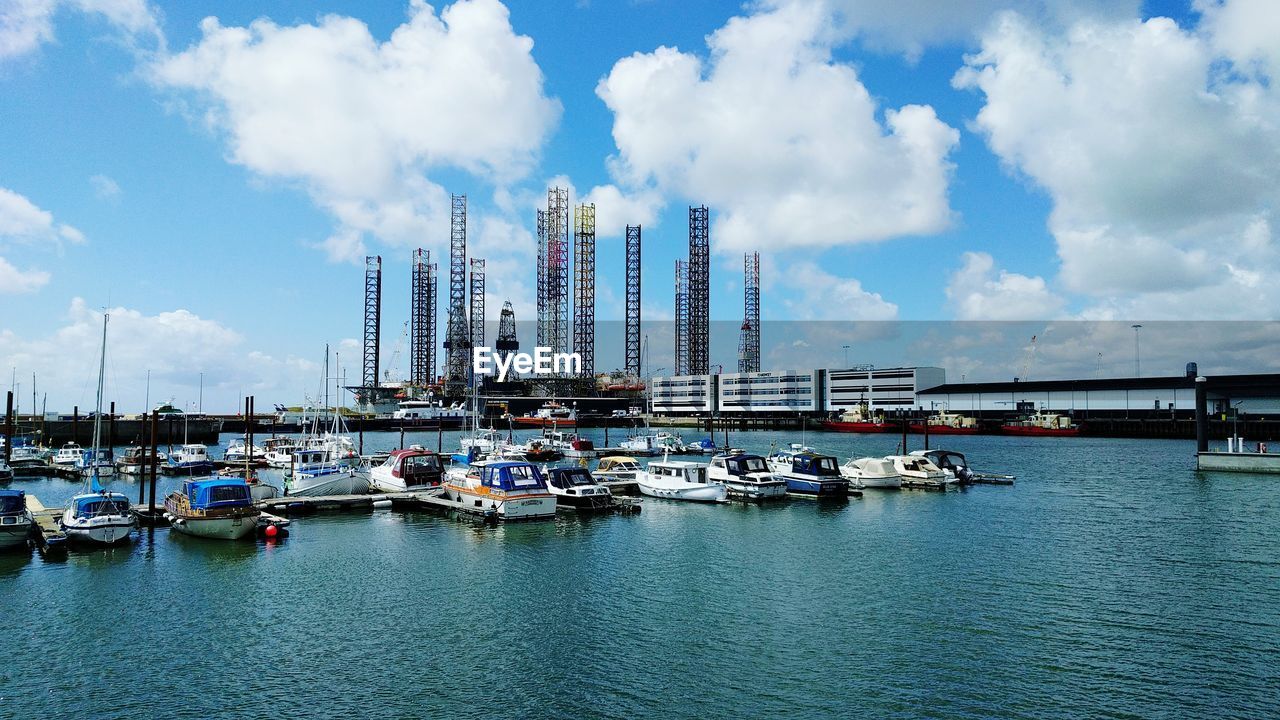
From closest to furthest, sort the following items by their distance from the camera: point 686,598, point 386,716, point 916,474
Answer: point 386,716, point 686,598, point 916,474

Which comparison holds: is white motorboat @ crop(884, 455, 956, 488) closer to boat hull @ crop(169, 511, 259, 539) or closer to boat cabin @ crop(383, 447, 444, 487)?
boat cabin @ crop(383, 447, 444, 487)

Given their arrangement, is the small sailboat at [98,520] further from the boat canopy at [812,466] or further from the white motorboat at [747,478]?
the boat canopy at [812,466]

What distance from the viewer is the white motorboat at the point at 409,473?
171 ft

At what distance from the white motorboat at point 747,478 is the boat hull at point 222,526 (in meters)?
28.9

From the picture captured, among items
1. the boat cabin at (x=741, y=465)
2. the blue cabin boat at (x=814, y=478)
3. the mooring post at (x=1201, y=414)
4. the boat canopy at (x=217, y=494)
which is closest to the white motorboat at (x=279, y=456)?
the boat canopy at (x=217, y=494)

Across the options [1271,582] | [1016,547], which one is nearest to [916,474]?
[1016,547]

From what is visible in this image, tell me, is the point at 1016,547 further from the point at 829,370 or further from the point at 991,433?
the point at 829,370

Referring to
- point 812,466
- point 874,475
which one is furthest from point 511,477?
point 874,475

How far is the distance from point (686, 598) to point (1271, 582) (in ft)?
72.4

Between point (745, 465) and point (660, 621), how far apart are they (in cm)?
3229

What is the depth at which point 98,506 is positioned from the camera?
35.5 meters

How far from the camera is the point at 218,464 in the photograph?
77.6 metres

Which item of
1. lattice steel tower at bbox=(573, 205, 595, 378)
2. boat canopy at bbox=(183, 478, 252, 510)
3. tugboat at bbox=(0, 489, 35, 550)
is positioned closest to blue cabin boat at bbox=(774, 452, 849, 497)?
boat canopy at bbox=(183, 478, 252, 510)

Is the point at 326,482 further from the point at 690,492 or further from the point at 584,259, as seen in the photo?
the point at 584,259
